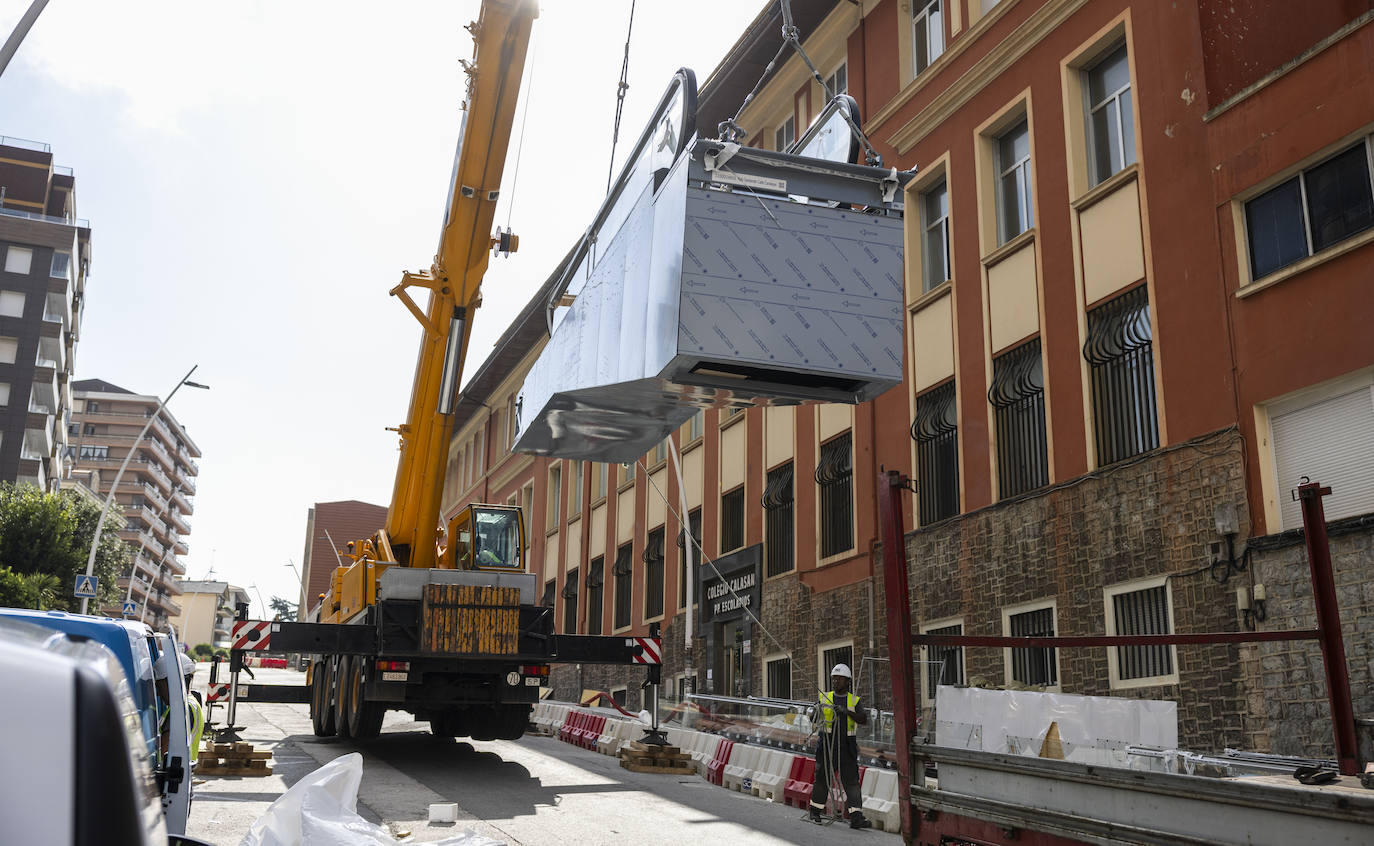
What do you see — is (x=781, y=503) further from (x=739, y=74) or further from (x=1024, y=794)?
(x=1024, y=794)

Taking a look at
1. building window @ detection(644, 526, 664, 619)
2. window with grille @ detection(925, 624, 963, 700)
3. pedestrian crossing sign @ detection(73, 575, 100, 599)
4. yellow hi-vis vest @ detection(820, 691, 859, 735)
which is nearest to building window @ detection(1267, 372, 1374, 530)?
yellow hi-vis vest @ detection(820, 691, 859, 735)

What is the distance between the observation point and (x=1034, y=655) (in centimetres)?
1697

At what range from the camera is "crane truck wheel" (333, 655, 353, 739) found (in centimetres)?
1659

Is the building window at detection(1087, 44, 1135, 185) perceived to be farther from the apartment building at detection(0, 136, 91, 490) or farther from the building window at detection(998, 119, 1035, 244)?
the apartment building at detection(0, 136, 91, 490)

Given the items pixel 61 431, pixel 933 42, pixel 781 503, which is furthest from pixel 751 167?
pixel 61 431

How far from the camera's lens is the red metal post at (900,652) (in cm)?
598

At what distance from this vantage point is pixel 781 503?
25109 millimetres

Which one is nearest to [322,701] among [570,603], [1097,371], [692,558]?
[692,558]

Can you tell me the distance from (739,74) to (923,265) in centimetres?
900

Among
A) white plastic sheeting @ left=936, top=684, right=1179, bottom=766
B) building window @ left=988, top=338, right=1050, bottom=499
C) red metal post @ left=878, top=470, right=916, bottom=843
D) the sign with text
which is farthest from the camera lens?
the sign with text

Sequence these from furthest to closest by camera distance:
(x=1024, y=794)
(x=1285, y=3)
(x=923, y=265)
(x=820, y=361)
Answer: (x=923, y=265)
(x=1285, y=3)
(x=820, y=361)
(x=1024, y=794)

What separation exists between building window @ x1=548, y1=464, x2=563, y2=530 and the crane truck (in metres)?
25.3

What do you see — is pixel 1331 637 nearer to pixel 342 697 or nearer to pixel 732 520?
pixel 342 697

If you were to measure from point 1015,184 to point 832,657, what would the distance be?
9.30m
